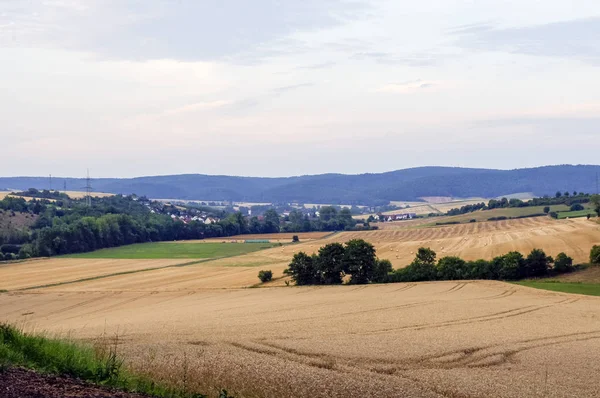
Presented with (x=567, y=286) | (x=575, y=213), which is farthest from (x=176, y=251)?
(x=575, y=213)

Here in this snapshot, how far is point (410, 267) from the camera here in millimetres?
69000

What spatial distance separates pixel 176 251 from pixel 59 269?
95.3 ft

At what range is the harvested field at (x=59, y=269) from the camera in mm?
74438

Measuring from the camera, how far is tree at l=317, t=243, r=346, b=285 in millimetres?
68875

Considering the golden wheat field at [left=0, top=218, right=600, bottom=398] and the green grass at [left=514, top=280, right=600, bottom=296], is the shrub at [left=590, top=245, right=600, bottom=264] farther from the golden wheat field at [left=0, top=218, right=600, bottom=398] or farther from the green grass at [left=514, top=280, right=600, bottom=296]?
the green grass at [left=514, top=280, right=600, bottom=296]

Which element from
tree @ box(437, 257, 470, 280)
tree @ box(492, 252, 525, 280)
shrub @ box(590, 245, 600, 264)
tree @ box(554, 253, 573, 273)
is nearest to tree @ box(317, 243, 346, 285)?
tree @ box(437, 257, 470, 280)

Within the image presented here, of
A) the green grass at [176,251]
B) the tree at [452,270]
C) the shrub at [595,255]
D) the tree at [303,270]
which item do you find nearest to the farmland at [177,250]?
the green grass at [176,251]

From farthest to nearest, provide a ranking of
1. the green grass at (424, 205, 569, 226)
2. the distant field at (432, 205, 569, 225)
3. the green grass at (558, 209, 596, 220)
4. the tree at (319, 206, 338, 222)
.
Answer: the tree at (319, 206, 338, 222) → the distant field at (432, 205, 569, 225) → the green grass at (424, 205, 569, 226) → the green grass at (558, 209, 596, 220)

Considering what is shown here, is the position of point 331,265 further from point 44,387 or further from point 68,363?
point 44,387

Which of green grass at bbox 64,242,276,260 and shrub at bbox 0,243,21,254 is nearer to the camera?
green grass at bbox 64,242,276,260

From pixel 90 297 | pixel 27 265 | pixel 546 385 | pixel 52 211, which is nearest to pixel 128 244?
pixel 52 211

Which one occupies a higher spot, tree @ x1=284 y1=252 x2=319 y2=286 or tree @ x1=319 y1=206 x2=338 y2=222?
tree @ x1=319 y1=206 x2=338 y2=222

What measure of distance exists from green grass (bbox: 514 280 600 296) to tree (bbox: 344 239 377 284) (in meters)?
13.6

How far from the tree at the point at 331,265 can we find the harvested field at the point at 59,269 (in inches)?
1073
